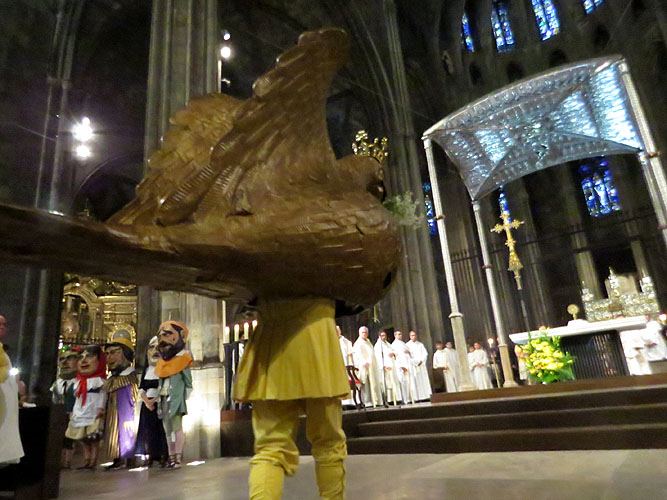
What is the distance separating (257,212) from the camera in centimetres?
131

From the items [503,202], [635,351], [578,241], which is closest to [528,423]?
[635,351]

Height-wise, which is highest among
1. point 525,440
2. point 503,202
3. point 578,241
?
point 503,202

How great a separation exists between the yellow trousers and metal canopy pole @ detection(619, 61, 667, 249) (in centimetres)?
583

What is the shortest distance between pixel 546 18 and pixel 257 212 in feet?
67.5

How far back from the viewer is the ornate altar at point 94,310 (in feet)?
47.8

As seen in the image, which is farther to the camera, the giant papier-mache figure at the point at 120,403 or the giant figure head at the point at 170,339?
the giant papier-mache figure at the point at 120,403

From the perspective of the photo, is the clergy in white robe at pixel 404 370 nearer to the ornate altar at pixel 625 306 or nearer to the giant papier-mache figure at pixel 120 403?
the ornate altar at pixel 625 306

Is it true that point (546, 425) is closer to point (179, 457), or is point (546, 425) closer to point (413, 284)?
point (179, 457)

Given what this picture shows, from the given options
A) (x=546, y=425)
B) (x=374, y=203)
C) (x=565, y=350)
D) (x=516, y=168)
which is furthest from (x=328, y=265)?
A: (x=516, y=168)

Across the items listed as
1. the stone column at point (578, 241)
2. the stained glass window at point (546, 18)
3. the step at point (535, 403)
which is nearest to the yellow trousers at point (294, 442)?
the step at point (535, 403)

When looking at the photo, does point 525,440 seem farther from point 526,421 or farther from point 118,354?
point 118,354

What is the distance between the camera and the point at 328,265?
1.42 metres

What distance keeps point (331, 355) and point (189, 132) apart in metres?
0.92

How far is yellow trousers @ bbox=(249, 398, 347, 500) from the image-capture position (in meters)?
1.56
